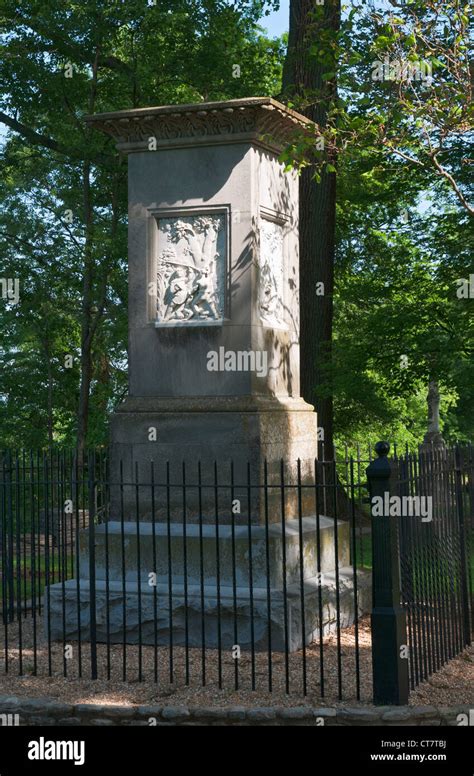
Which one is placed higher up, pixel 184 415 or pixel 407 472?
pixel 184 415

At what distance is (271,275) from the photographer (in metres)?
10.6

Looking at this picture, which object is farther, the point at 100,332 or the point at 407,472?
the point at 100,332

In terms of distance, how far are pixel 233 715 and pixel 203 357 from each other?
13.3 feet

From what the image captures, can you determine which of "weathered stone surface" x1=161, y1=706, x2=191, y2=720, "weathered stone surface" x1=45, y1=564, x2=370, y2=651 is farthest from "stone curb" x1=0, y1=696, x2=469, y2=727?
"weathered stone surface" x1=45, y1=564, x2=370, y2=651

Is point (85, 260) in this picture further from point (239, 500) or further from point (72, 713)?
point (72, 713)

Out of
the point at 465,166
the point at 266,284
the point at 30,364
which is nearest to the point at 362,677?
the point at 266,284

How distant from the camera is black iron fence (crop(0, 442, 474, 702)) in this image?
8133 mm

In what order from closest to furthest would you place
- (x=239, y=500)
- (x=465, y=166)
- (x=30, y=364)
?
(x=239, y=500), (x=465, y=166), (x=30, y=364)

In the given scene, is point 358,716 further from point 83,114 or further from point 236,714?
point 83,114

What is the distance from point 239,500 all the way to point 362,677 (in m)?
2.26

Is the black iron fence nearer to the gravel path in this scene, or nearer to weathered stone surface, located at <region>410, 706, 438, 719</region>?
the gravel path

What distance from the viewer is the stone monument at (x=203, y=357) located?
971cm

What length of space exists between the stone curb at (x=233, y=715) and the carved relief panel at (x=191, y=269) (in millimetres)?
4213

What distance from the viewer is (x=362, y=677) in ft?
26.7
